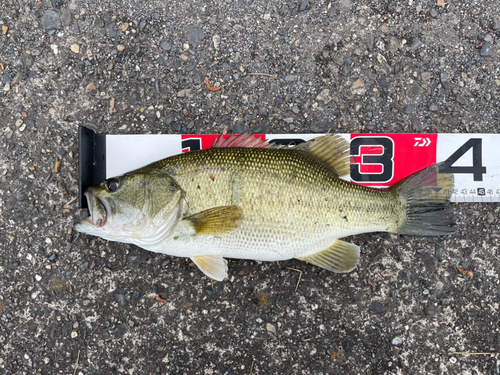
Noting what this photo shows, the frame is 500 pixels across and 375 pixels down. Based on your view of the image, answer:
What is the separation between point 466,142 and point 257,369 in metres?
2.57

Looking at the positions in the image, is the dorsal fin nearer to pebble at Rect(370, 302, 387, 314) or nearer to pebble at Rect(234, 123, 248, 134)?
pebble at Rect(234, 123, 248, 134)

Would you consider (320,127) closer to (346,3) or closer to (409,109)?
(409,109)

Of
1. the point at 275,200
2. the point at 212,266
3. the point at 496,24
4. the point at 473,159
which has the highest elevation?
the point at 496,24

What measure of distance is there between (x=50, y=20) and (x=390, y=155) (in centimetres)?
315

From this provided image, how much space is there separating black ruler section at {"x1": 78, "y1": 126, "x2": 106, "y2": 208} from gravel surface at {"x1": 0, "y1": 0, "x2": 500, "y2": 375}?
0.13m

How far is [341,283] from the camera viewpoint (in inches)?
107

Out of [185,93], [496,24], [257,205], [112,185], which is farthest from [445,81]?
[112,185]

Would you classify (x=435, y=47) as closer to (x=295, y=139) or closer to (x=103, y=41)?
(x=295, y=139)

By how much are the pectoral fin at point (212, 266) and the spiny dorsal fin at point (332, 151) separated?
3.41 ft

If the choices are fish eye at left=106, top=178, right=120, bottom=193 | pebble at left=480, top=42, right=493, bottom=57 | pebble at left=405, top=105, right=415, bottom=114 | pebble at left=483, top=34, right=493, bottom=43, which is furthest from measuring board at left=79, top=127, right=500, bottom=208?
pebble at left=483, top=34, right=493, bottom=43

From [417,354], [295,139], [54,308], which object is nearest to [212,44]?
[295,139]

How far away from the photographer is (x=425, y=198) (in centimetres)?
244

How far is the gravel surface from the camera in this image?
2695mm

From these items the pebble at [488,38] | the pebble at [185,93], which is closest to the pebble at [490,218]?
the pebble at [488,38]
